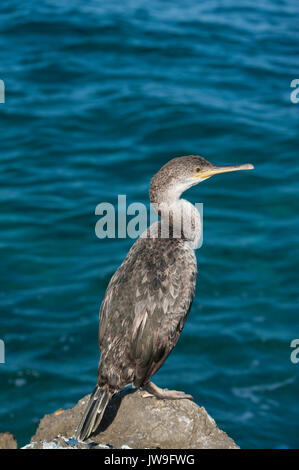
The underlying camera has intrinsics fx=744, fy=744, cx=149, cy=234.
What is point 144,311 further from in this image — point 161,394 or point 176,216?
point 176,216

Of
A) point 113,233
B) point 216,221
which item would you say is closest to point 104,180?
point 113,233

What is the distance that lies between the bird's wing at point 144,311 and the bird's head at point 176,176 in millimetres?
601

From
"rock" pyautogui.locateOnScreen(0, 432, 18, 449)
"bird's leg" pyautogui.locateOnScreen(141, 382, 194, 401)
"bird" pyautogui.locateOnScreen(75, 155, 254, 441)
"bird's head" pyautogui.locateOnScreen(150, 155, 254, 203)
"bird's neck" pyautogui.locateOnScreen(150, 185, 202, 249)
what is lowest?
"rock" pyautogui.locateOnScreen(0, 432, 18, 449)

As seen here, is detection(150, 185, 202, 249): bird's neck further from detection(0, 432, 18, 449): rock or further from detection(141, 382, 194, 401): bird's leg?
detection(0, 432, 18, 449): rock

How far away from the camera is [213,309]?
12.6 metres

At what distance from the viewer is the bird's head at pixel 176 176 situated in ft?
23.3

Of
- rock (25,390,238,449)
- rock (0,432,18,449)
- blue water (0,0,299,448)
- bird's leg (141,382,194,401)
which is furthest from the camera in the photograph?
blue water (0,0,299,448)

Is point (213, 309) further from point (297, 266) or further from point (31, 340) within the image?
point (31, 340)

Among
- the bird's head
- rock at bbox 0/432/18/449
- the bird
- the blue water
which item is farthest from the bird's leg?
the blue water

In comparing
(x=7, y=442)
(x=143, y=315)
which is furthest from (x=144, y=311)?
(x=7, y=442)

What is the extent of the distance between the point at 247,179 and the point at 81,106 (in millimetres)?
4381

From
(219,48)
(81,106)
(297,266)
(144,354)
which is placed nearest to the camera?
(144,354)

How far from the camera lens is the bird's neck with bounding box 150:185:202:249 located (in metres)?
7.16

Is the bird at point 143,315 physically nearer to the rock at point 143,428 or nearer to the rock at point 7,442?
the rock at point 143,428
